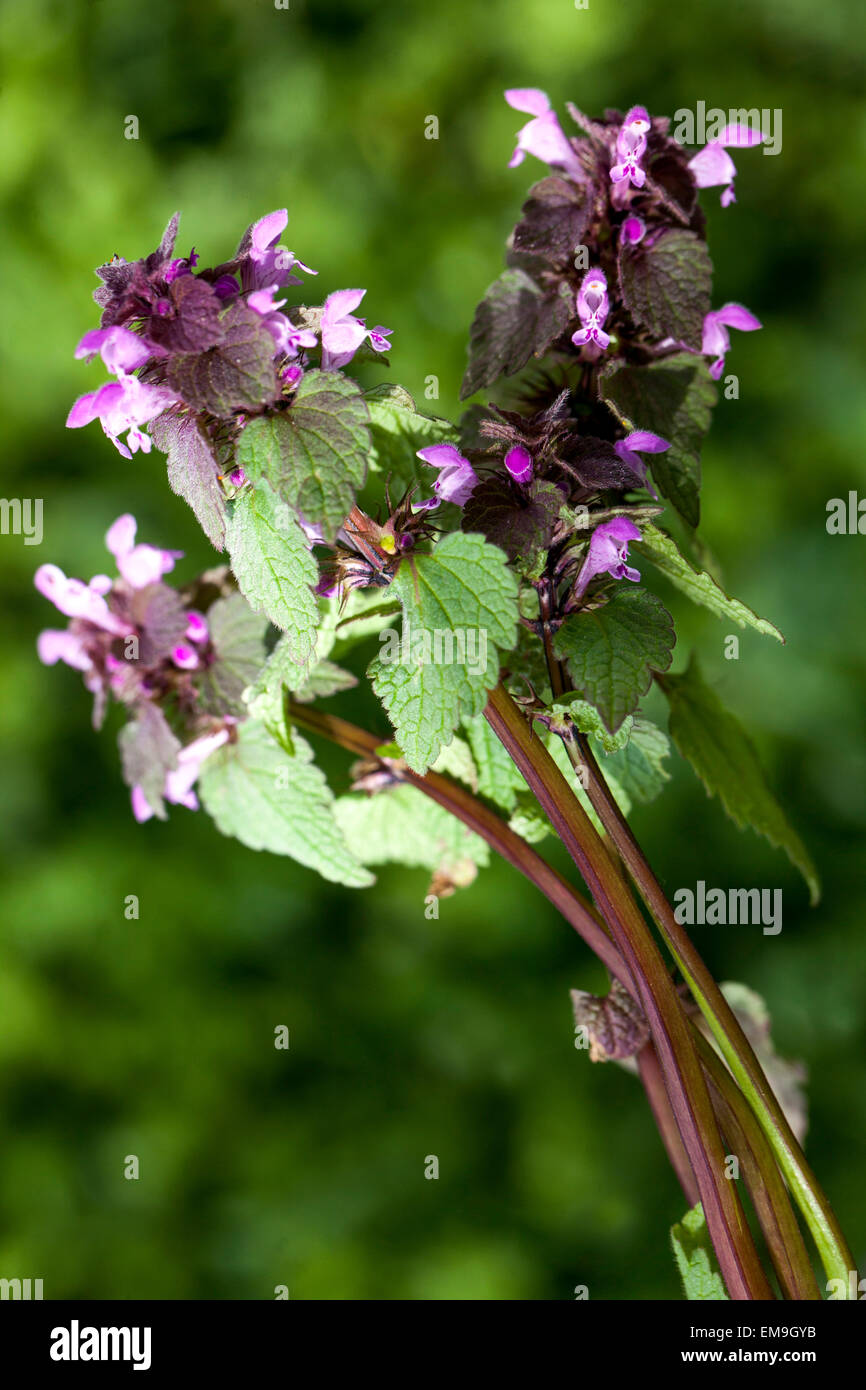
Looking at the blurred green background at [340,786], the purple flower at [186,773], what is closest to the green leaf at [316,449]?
the purple flower at [186,773]

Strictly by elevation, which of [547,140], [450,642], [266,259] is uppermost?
[547,140]

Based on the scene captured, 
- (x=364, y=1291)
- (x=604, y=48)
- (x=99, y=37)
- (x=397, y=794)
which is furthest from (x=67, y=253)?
(x=364, y=1291)

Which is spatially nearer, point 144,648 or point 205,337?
point 205,337

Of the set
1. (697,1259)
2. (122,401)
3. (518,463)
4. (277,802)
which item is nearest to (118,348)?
(122,401)

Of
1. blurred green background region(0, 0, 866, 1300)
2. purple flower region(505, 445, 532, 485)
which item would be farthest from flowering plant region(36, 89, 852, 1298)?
blurred green background region(0, 0, 866, 1300)

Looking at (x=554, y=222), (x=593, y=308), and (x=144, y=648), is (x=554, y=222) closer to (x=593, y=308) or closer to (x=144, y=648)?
(x=593, y=308)
